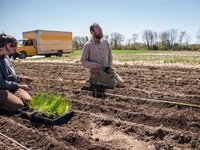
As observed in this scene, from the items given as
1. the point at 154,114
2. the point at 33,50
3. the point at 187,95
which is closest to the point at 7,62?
the point at 154,114

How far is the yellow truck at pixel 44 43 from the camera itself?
26.1 metres

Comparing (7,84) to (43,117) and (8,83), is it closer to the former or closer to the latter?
(8,83)

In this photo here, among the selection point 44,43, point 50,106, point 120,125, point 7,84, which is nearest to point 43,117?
point 50,106

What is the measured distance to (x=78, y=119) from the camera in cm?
516

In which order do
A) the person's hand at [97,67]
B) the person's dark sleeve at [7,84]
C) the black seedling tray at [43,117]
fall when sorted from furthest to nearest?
the person's hand at [97,67], the person's dark sleeve at [7,84], the black seedling tray at [43,117]

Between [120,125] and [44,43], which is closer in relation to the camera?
[120,125]

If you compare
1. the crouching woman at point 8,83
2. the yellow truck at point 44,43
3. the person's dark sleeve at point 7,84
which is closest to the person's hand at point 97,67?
the crouching woman at point 8,83

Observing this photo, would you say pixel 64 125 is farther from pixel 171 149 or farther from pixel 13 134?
pixel 171 149

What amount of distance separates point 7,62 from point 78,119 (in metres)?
1.94

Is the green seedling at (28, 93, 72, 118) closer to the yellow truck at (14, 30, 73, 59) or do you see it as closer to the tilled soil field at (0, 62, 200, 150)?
the tilled soil field at (0, 62, 200, 150)

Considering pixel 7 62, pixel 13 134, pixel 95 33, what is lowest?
pixel 13 134

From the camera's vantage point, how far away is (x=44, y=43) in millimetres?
27500

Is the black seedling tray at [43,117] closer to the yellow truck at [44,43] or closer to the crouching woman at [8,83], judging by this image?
the crouching woman at [8,83]

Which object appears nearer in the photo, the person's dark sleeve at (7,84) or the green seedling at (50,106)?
the green seedling at (50,106)
